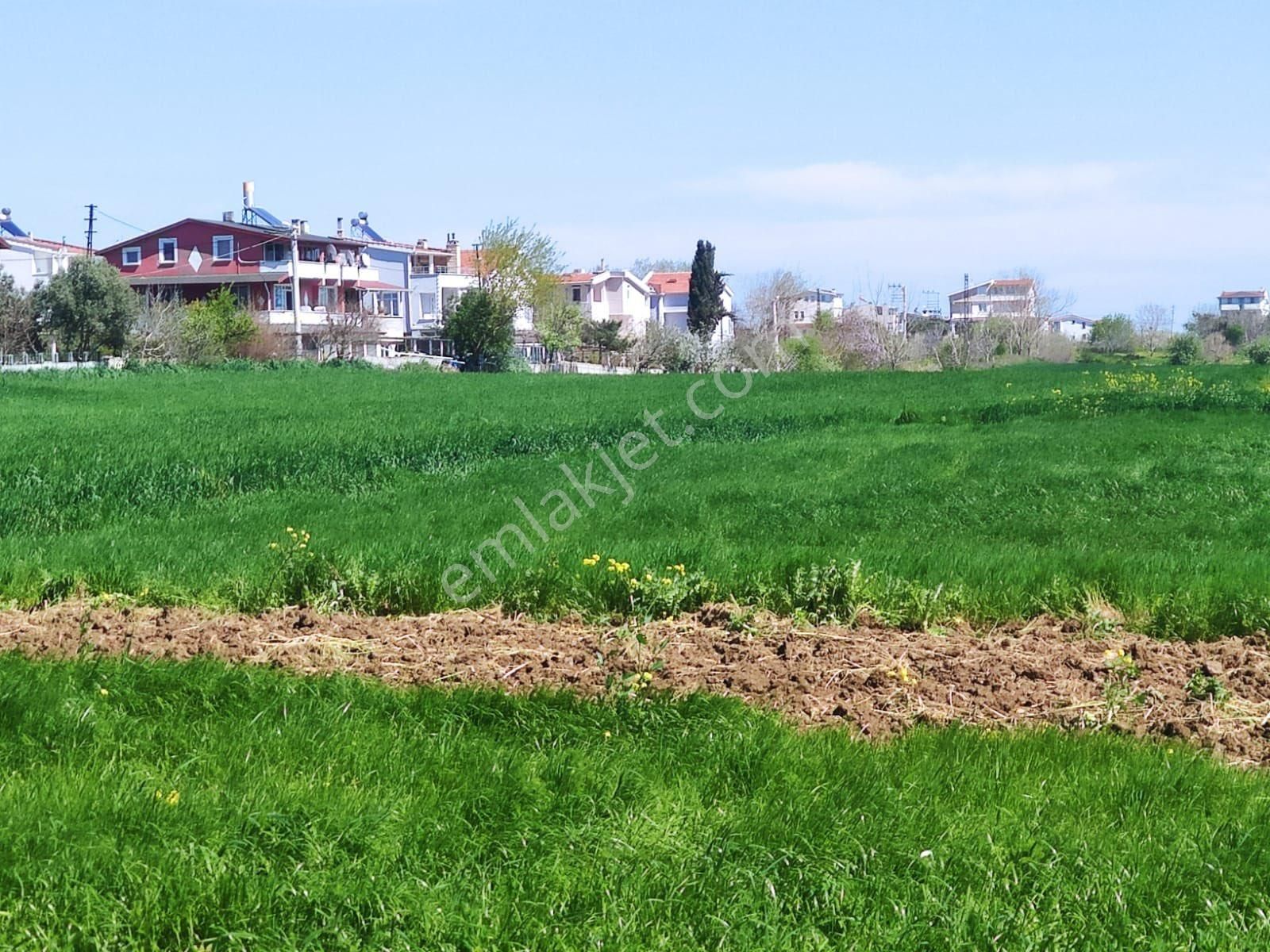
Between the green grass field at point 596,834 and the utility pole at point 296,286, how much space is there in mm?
69479

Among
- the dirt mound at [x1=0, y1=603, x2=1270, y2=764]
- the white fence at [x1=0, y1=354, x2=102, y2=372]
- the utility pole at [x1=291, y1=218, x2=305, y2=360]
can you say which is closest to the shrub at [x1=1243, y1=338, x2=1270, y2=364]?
the utility pole at [x1=291, y1=218, x2=305, y2=360]

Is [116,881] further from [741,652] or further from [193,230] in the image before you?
[193,230]

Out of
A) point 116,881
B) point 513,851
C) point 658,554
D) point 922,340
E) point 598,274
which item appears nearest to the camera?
point 116,881

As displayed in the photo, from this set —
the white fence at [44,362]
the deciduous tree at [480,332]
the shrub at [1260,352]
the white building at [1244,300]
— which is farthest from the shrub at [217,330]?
the white building at [1244,300]

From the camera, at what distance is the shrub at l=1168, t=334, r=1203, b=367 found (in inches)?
3031

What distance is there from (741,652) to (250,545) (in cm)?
567

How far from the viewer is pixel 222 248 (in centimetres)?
8012

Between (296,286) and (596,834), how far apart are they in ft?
244

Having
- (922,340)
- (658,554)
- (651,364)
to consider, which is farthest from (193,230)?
(658,554)

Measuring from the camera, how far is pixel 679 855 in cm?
418

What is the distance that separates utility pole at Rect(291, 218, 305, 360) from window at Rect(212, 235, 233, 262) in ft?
14.1

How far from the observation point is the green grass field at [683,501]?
8242 millimetres

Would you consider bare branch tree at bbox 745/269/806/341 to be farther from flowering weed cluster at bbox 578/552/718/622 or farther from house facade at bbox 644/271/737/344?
flowering weed cluster at bbox 578/552/718/622

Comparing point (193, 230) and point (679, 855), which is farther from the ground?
point (193, 230)
